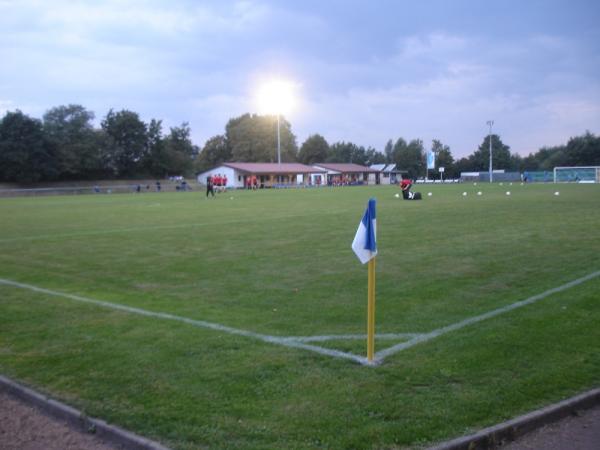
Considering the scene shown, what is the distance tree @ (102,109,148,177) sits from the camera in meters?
84.5

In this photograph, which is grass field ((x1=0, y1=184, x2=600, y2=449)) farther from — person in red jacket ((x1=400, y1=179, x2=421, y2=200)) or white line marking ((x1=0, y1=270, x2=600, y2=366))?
person in red jacket ((x1=400, y1=179, x2=421, y2=200))

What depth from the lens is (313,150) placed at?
12138 centimetres

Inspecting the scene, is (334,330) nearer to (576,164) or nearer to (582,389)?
(582,389)

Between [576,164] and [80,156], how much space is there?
9257 centimetres

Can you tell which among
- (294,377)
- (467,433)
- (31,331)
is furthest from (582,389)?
(31,331)

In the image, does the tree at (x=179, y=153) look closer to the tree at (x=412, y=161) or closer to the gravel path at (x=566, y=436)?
the tree at (x=412, y=161)

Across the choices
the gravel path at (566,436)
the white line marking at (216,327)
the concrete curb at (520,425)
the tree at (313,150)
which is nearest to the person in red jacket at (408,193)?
the white line marking at (216,327)

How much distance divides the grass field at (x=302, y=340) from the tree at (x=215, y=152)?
105442 mm

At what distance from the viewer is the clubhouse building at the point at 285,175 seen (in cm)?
8256

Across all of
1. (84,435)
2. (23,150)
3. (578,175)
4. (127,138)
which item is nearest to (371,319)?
(84,435)

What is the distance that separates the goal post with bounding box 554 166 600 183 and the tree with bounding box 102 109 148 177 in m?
67.9

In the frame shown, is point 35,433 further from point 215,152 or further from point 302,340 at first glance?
point 215,152

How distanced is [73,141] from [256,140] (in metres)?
38.8

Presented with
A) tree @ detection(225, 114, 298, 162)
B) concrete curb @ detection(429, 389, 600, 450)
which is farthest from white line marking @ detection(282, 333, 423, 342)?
tree @ detection(225, 114, 298, 162)
